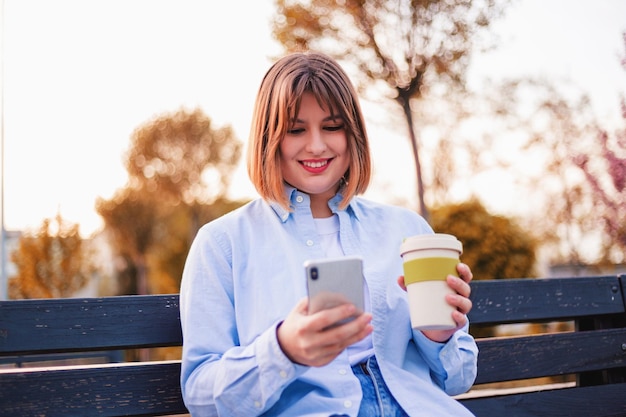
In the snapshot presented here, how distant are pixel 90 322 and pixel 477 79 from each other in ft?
34.1

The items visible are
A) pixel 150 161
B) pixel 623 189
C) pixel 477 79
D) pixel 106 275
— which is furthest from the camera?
pixel 106 275

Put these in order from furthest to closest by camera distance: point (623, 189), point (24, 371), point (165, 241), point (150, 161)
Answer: point (165, 241), point (150, 161), point (623, 189), point (24, 371)

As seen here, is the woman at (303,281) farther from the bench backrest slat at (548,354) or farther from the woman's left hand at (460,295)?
the bench backrest slat at (548,354)

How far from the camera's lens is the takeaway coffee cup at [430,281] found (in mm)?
1499

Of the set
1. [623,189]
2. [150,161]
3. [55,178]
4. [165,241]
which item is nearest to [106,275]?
[165,241]

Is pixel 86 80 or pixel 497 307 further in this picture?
pixel 86 80

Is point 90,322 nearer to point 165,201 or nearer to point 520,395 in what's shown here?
point 520,395

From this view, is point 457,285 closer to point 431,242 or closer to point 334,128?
point 431,242

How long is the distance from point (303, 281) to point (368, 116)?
817 centimetres

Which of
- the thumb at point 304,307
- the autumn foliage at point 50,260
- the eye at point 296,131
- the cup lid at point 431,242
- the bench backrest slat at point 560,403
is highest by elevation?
the eye at point 296,131

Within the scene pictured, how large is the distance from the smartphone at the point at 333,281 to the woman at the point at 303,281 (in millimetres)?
254

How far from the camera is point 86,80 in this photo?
1817 cm

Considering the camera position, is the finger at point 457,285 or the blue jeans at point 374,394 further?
the blue jeans at point 374,394

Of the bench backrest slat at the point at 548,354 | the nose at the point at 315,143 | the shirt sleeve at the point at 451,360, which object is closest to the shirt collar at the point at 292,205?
the nose at the point at 315,143
